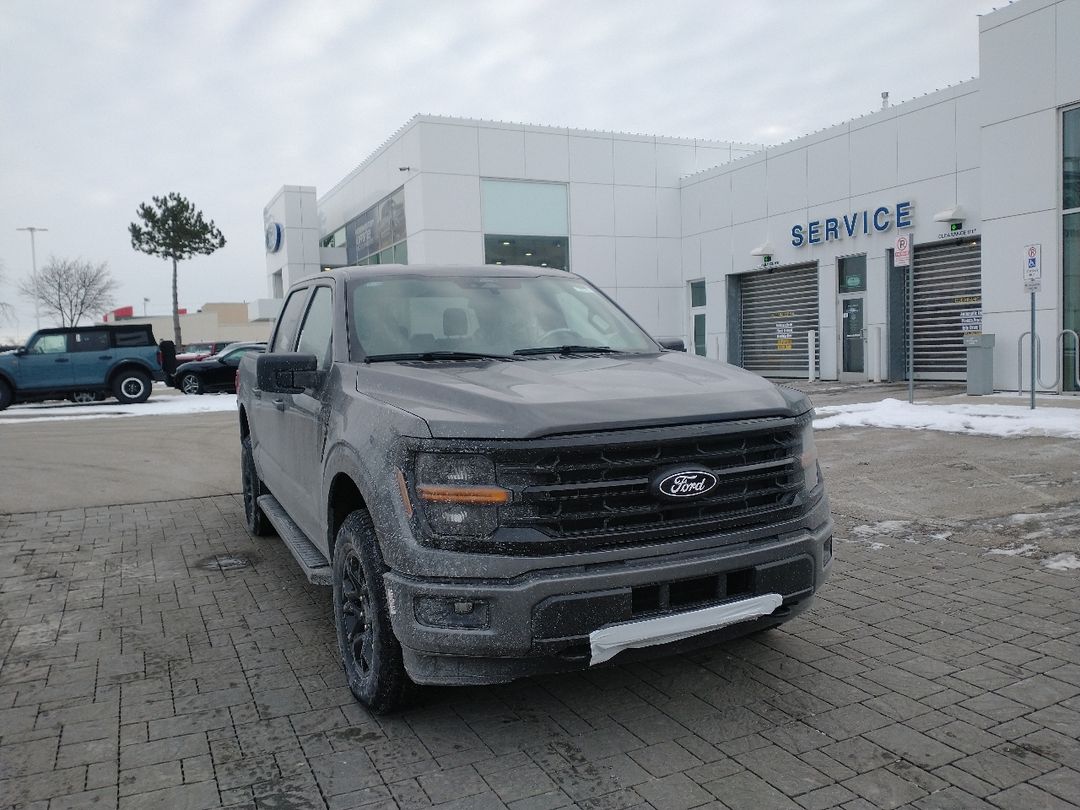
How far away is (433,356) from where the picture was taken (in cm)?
402

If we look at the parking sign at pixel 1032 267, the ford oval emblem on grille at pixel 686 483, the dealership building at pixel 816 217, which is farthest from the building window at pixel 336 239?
the ford oval emblem on grille at pixel 686 483

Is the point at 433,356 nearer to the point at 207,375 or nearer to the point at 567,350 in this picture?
the point at 567,350

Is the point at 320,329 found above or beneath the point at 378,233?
beneath

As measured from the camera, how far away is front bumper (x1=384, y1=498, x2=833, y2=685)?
113 inches

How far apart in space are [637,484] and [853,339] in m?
19.8

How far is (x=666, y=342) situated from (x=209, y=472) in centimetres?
701

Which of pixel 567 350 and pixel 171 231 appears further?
pixel 171 231

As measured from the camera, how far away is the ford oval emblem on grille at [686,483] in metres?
3.01

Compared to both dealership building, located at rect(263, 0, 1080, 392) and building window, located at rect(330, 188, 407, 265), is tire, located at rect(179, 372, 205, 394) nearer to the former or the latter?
building window, located at rect(330, 188, 407, 265)

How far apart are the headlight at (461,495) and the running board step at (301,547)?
111 cm

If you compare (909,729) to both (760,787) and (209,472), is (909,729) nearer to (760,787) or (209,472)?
(760,787)

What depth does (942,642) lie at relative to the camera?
4023 millimetres

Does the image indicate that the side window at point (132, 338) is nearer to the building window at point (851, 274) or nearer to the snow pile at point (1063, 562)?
the building window at point (851, 274)

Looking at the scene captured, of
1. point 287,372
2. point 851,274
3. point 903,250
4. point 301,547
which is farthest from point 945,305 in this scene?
point 287,372
